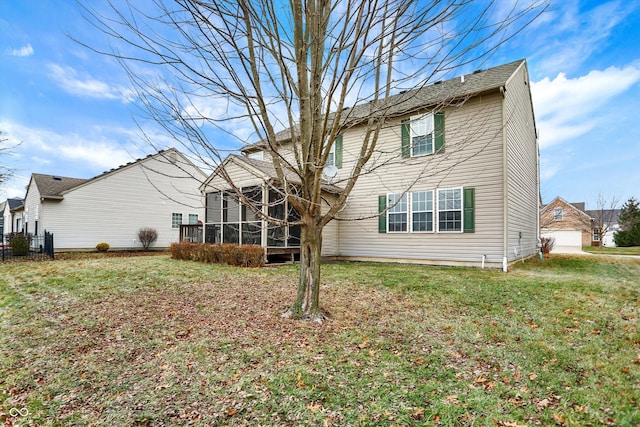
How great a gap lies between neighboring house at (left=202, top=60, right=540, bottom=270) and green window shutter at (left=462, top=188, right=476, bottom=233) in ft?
0.10

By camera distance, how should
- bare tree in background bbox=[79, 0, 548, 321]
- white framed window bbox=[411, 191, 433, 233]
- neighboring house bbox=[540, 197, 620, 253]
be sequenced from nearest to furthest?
bare tree in background bbox=[79, 0, 548, 321]
white framed window bbox=[411, 191, 433, 233]
neighboring house bbox=[540, 197, 620, 253]

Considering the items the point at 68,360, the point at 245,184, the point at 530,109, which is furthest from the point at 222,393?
the point at 530,109

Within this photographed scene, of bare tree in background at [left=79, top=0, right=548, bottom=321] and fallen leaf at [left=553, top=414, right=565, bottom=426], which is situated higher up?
bare tree in background at [left=79, top=0, right=548, bottom=321]

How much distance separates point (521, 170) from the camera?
11891mm

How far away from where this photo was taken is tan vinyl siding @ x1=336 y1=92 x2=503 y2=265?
9.62 metres

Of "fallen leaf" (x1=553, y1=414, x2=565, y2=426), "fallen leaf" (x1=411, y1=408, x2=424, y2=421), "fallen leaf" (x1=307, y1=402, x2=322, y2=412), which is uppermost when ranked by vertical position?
"fallen leaf" (x1=553, y1=414, x2=565, y2=426)

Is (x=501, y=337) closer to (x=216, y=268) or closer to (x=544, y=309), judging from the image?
→ (x=544, y=309)

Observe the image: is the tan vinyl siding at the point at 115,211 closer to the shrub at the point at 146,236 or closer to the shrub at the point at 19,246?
the shrub at the point at 146,236

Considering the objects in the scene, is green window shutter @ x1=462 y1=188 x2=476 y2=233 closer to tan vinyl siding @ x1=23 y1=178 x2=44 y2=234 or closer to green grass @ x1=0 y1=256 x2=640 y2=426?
green grass @ x1=0 y1=256 x2=640 y2=426

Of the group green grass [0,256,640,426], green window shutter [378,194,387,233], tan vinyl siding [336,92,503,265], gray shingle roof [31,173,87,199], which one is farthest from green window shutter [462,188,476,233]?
gray shingle roof [31,173,87,199]

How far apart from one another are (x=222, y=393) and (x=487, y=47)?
4824 millimetres

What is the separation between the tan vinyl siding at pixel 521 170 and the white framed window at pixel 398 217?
10.6 ft

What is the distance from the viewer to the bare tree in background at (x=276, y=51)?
355cm

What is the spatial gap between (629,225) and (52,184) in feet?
159
